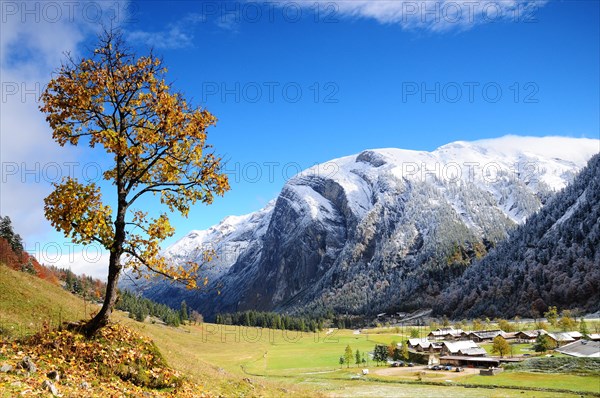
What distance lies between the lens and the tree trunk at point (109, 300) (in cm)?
1714

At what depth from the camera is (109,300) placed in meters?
17.5

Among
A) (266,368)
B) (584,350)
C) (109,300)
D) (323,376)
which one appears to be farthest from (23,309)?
(584,350)

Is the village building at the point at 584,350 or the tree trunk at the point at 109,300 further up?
the tree trunk at the point at 109,300

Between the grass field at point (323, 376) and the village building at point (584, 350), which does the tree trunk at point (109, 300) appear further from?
the village building at point (584, 350)

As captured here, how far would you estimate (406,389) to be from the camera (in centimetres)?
7294

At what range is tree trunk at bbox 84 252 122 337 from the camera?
17141 mm

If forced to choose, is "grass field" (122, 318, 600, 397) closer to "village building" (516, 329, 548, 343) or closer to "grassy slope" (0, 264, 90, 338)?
"grassy slope" (0, 264, 90, 338)

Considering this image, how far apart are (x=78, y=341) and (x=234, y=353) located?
139735mm

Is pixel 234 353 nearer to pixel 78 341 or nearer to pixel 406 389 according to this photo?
pixel 406 389

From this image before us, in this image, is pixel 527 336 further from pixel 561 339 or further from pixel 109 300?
pixel 109 300

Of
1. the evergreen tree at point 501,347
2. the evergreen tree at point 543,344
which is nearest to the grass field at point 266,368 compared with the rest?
the evergreen tree at point 543,344

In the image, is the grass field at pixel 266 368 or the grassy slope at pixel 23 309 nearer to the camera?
the grassy slope at pixel 23 309

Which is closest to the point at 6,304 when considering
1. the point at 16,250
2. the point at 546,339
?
the point at 16,250

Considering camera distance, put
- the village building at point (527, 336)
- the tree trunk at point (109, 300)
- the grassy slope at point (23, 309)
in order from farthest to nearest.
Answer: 1. the village building at point (527, 336)
2. the grassy slope at point (23, 309)
3. the tree trunk at point (109, 300)
